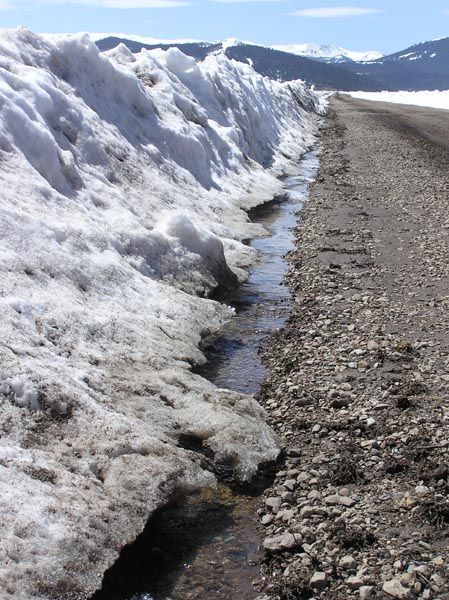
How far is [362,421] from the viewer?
7.76 metres

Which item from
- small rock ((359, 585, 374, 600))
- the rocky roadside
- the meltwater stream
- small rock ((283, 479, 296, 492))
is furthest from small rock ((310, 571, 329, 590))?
small rock ((283, 479, 296, 492))

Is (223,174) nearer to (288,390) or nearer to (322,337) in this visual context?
(322,337)

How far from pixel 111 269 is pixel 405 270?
633cm

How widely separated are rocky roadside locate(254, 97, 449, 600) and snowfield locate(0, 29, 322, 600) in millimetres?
813

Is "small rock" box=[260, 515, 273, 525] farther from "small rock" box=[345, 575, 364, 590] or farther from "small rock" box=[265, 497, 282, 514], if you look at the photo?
"small rock" box=[345, 575, 364, 590]

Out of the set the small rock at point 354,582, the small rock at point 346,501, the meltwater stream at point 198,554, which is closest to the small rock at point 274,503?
the meltwater stream at point 198,554

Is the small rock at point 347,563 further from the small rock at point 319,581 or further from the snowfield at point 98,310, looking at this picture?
the snowfield at point 98,310

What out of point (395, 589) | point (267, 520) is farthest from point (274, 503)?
point (395, 589)

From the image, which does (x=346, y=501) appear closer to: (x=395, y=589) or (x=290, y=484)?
(x=290, y=484)

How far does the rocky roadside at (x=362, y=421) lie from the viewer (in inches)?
220

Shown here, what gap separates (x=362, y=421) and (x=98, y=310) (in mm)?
3908

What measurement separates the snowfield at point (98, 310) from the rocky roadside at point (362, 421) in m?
Result: 0.81

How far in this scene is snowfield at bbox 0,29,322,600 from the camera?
5.62m

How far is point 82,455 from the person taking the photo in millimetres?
6312
